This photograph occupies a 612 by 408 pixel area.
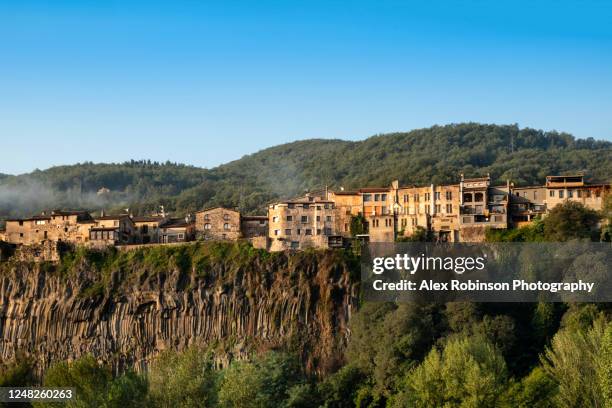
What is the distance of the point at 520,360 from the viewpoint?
66.7 meters

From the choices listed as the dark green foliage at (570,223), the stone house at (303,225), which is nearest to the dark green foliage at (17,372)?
the stone house at (303,225)

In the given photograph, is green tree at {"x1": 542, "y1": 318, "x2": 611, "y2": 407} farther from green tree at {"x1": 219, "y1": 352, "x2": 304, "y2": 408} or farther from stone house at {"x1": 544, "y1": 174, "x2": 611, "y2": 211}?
stone house at {"x1": 544, "y1": 174, "x2": 611, "y2": 211}

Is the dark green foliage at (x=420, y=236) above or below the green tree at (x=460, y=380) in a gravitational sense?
above

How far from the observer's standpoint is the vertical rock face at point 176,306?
75.4 meters

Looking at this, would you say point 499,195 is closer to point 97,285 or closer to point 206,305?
point 206,305

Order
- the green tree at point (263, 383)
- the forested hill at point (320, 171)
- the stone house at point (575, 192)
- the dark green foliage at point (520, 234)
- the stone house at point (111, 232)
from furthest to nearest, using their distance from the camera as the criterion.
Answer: the forested hill at point (320, 171) → the stone house at point (111, 232) → the stone house at point (575, 192) → the dark green foliage at point (520, 234) → the green tree at point (263, 383)

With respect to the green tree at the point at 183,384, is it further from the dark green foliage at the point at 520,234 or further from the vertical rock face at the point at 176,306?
the dark green foliage at the point at 520,234

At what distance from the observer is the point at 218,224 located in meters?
85.9

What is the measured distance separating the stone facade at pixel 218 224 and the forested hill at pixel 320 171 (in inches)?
1007

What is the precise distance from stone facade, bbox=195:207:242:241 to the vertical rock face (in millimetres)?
4168

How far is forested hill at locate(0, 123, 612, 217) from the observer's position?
395 ft

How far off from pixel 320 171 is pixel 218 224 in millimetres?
66258

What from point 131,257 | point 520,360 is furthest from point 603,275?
point 131,257

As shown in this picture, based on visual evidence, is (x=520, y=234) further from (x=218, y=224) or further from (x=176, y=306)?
(x=176, y=306)
